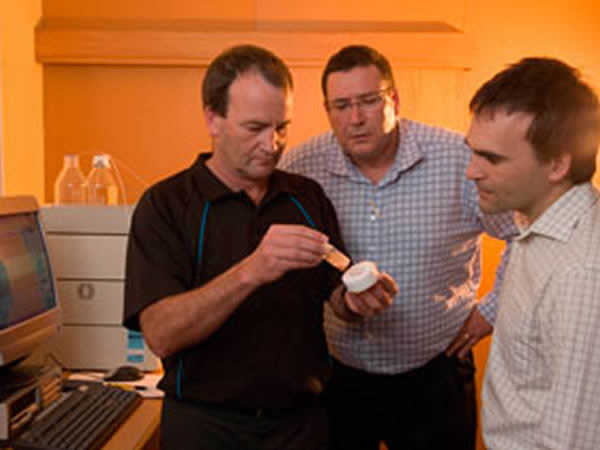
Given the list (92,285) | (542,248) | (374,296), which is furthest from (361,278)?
(92,285)

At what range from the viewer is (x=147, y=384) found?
1.86m

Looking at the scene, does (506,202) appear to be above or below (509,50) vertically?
below

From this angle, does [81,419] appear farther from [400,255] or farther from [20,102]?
[20,102]

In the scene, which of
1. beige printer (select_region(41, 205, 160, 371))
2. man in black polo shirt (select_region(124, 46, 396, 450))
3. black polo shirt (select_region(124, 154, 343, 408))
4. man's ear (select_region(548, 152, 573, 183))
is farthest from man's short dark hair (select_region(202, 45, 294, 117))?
beige printer (select_region(41, 205, 160, 371))

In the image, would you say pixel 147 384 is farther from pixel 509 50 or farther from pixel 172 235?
pixel 509 50

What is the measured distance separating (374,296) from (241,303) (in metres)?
0.30

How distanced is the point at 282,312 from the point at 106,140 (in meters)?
1.70

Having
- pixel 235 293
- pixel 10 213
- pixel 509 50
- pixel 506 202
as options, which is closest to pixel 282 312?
pixel 235 293

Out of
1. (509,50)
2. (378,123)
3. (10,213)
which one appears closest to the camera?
(10,213)

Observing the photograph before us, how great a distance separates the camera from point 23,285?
63.2 inches

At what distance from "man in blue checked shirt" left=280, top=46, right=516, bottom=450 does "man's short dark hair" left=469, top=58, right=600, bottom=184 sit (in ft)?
1.84

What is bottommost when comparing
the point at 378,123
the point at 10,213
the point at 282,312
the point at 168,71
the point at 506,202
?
the point at 282,312

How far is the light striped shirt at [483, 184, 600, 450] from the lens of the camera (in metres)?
1.01

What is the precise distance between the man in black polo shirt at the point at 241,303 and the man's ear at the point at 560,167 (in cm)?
42
